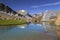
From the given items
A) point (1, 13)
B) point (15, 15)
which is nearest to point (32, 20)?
point (15, 15)

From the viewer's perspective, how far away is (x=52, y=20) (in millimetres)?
45281

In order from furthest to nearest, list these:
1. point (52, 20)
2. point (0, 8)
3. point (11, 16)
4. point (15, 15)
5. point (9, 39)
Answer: point (52, 20)
point (15, 15)
point (11, 16)
point (0, 8)
point (9, 39)

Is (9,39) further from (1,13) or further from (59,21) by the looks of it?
(59,21)

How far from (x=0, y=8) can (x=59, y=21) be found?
525 inches

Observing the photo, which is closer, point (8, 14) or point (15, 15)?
point (8, 14)

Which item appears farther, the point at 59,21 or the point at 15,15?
the point at 15,15

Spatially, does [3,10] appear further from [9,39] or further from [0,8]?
[9,39]

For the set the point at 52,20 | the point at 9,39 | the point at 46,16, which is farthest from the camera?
the point at 46,16

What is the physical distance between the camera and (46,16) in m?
49.3

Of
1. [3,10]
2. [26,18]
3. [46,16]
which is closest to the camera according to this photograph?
[3,10]

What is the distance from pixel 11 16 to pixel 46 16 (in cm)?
1737

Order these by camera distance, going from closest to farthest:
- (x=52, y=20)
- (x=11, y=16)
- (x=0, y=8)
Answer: (x=0, y=8) → (x=11, y=16) → (x=52, y=20)

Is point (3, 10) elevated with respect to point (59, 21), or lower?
elevated

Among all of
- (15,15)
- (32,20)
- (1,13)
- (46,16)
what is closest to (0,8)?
(1,13)
